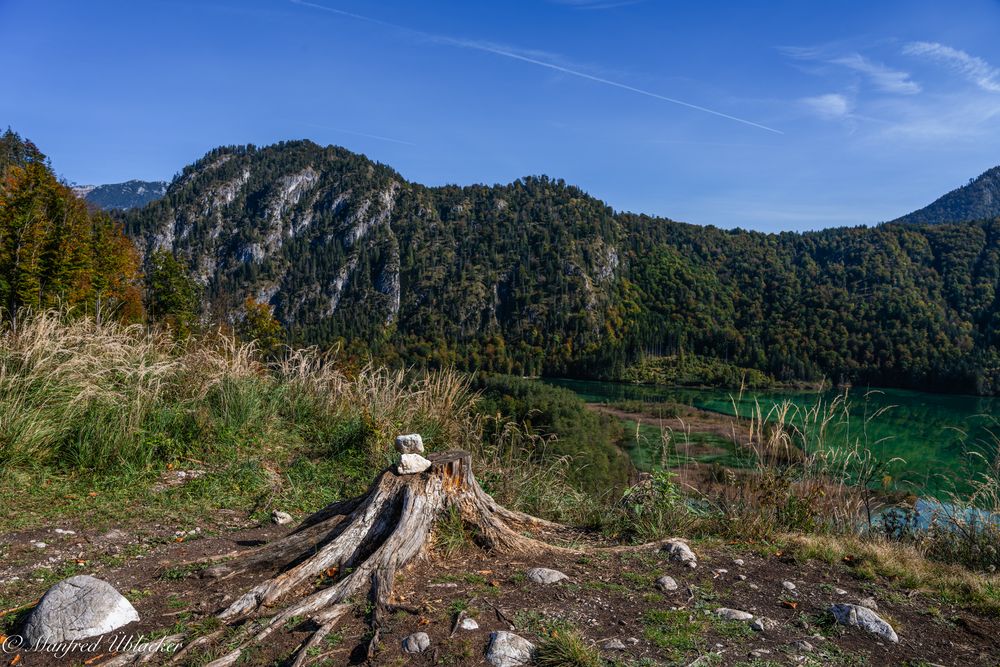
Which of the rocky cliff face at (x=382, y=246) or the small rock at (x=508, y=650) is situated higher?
the rocky cliff face at (x=382, y=246)

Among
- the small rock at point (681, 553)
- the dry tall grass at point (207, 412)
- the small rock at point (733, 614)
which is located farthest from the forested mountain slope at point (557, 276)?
the small rock at point (733, 614)

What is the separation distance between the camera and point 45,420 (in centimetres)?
483

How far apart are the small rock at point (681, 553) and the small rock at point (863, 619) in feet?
2.64

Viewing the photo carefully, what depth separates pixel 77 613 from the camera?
2428 mm

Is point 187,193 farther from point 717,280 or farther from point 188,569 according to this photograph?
point 188,569

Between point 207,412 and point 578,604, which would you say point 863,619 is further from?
point 207,412

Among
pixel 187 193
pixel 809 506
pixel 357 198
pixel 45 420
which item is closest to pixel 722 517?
pixel 809 506

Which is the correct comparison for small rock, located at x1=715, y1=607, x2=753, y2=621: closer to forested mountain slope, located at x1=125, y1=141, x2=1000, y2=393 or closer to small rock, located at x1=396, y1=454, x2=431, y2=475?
small rock, located at x1=396, y1=454, x2=431, y2=475

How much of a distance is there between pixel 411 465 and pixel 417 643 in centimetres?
123

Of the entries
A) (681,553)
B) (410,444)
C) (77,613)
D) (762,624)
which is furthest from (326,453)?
(762,624)

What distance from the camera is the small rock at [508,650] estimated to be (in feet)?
7.38

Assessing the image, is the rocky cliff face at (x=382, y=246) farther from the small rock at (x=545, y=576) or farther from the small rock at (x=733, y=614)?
the small rock at (x=733, y=614)

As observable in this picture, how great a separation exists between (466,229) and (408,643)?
16886 cm

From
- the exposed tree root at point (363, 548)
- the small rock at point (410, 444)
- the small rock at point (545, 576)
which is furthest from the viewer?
the small rock at point (410, 444)
